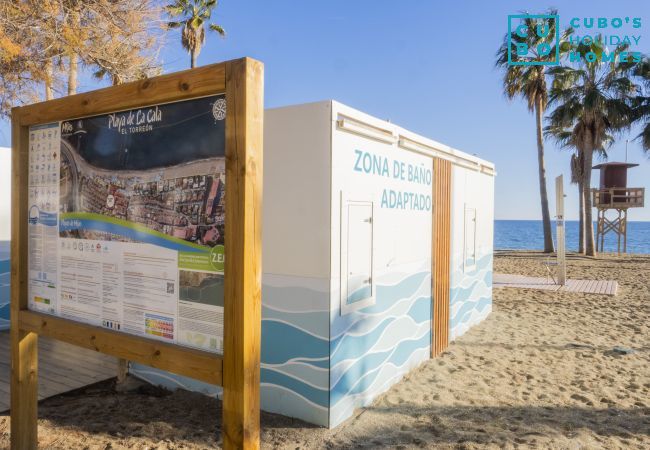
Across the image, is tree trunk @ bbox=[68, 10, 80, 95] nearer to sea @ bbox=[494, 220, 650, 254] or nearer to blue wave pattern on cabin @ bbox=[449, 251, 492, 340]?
blue wave pattern on cabin @ bbox=[449, 251, 492, 340]

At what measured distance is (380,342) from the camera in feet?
15.8

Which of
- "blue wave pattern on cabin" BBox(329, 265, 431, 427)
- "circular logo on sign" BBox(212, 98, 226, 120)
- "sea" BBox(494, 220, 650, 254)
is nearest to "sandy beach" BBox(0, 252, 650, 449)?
"blue wave pattern on cabin" BBox(329, 265, 431, 427)

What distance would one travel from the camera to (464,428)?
4.02 m

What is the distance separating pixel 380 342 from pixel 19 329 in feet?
10.1

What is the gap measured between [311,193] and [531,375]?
3443mm

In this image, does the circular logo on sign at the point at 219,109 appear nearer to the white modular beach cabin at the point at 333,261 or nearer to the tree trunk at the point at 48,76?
the white modular beach cabin at the point at 333,261

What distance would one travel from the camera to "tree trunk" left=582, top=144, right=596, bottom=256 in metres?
21.3

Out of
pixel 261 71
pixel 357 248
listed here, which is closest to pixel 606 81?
pixel 357 248

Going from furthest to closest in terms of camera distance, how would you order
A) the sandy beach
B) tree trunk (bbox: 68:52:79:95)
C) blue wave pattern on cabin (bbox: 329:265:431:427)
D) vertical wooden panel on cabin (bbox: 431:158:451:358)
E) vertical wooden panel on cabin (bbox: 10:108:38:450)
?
tree trunk (bbox: 68:52:79:95) → vertical wooden panel on cabin (bbox: 431:158:451:358) → blue wave pattern on cabin (bbox: 329:265:431:427) → the sandy beach → vertical wooden panel on cabin (bbox: 10:108:38:450)

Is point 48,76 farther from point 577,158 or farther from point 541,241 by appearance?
point 541,241

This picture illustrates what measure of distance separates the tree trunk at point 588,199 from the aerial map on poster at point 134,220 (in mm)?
22453

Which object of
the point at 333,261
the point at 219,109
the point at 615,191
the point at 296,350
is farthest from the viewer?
the point at 615,191

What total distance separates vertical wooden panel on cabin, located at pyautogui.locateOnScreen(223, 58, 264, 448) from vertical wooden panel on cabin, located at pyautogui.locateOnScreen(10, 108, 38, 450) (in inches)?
70.1

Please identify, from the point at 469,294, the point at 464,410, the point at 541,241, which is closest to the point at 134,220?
the point at 464,410
